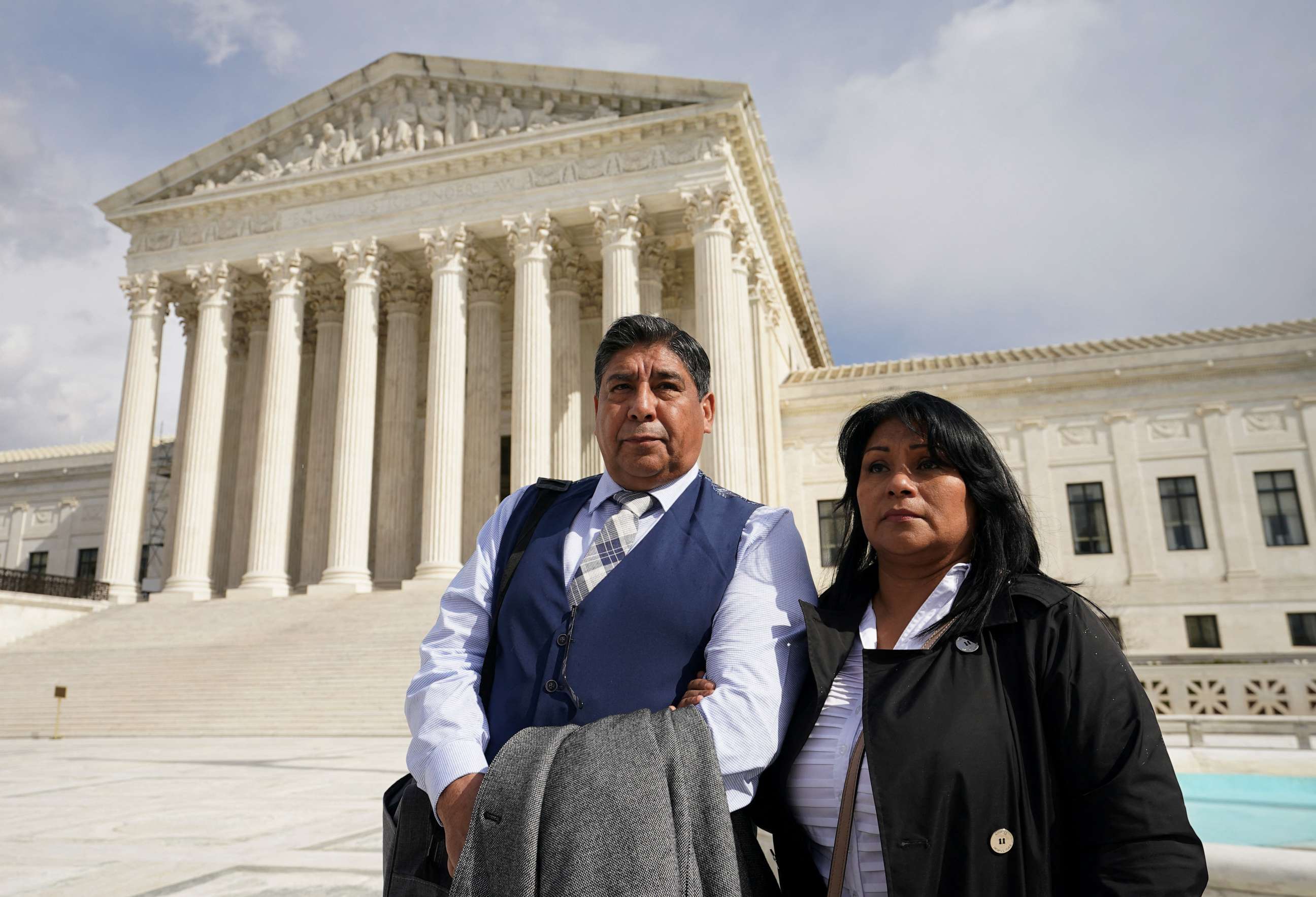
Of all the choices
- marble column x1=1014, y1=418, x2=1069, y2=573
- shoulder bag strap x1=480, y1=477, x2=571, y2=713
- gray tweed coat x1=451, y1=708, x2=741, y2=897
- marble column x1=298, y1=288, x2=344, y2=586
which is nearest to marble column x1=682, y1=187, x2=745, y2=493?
marble column x1=1014, y1=418, x2=1069, y2=573

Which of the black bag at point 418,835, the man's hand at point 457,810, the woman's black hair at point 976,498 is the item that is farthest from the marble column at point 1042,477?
the man's hand at point 457,810

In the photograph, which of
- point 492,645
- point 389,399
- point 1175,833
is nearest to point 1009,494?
point 1175,833

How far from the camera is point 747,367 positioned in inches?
969

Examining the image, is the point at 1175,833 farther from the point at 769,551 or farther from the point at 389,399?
the point at 389,399

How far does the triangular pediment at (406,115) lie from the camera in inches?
1009

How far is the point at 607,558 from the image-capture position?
2.54m

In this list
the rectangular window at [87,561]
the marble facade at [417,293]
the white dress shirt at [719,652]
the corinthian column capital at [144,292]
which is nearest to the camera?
the white dress shirt at [719,652]

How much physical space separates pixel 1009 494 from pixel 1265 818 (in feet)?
25.1

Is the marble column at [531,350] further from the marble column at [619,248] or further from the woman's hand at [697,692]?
the woman's hand at [697,692]

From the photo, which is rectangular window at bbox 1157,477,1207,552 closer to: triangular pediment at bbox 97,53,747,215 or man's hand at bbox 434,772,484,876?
triangular pediment at bbox 97,53,747,215

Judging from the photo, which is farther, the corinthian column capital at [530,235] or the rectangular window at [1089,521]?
the rectangular window at [1089,521]

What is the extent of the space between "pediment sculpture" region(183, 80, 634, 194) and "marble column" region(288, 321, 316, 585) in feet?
14.9

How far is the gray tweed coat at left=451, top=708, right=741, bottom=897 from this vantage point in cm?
195

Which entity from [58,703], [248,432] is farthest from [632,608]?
[248,432]
